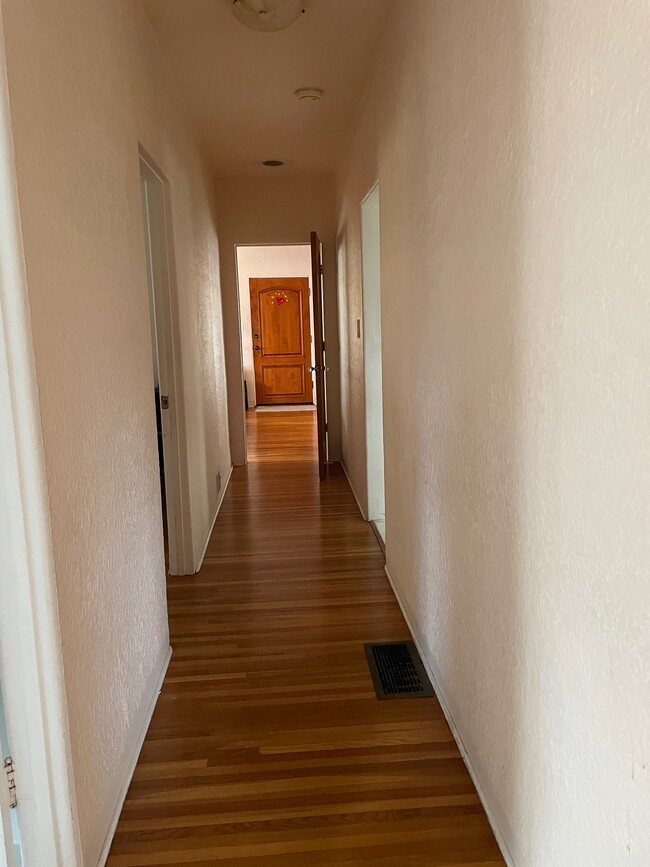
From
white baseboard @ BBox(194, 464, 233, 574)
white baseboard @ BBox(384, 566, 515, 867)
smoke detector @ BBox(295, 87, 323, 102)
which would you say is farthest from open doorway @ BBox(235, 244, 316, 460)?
white baseboard @ BBox(384, 566, 515, 867)

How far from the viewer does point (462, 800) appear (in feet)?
5.63

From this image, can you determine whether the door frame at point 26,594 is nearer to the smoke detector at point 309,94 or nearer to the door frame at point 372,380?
the smoke detector at point 309,94

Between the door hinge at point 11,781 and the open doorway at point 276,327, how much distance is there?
27.8 ft

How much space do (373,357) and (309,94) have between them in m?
1.49

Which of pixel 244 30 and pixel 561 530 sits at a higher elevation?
pixel 244 30

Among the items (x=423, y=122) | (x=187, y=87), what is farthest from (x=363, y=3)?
(x=187, y=87)

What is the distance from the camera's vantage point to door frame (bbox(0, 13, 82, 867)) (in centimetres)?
119

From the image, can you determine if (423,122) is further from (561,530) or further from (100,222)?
(561,530)

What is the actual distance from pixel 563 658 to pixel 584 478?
353mm

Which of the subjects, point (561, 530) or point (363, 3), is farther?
point (363, 3)

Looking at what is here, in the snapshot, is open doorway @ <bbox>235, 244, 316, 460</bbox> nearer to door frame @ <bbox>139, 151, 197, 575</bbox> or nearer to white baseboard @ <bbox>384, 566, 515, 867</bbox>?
door frame @ <bbox>139, 151, 197, 575</bbox>

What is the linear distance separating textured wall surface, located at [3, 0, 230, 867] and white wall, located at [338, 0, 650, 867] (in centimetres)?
97

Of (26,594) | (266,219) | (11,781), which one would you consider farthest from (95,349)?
(266,219)

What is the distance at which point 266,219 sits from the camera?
5590mm
